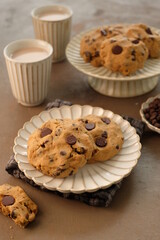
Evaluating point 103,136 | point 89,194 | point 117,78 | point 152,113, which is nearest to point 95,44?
point 117,78

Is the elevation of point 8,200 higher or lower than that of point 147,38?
lower

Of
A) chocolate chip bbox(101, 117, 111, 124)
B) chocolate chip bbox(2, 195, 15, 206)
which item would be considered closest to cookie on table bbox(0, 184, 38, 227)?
chocolate chip bbox(2, 195, 15, 206)

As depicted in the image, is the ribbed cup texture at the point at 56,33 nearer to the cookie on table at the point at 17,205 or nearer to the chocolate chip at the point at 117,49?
the chocolate chip at the point at 117,49

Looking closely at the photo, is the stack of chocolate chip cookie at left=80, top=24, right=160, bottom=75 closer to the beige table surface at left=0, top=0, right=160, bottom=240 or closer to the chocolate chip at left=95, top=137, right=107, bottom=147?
the beige table surface at left=0, top=0, right=160, bottom=240

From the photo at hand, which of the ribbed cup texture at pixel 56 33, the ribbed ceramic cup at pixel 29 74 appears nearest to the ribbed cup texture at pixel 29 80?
the ribbed ceramic cup at pixel 29 74

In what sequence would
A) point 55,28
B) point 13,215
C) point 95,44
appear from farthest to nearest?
point 55,28 → point 95,44 → point 13,215

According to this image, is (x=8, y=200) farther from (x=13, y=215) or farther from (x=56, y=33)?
(x=56, y=33)

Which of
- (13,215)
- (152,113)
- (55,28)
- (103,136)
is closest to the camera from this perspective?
(13,215)
